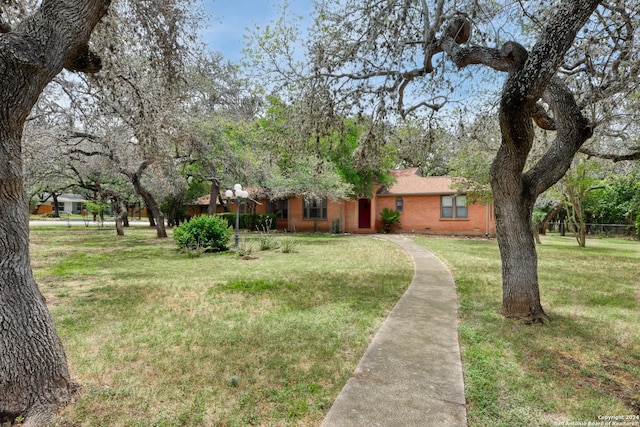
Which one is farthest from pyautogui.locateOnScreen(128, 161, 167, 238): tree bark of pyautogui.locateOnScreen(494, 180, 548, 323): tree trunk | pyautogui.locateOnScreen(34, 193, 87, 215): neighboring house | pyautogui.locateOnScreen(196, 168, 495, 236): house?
pyautogui.locateOnScreen(34, 193, 87, 215): neighboring house

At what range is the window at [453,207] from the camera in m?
22.3

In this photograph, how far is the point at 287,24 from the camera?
787 cm

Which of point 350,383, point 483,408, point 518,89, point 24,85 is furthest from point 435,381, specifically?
point 24,85

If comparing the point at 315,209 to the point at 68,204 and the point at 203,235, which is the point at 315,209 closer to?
the point at 203,235

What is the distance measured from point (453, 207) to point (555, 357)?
64.9 ft

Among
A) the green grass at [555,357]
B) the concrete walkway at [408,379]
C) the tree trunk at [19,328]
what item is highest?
the tree trunk at [19,328]

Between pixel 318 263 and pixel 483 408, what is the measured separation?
7.79 m

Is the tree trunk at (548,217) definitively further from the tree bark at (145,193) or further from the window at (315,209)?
the tree bark at (145,193)

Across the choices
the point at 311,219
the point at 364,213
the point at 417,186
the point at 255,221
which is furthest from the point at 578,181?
the point at 255,221

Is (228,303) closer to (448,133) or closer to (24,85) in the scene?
(24,85)

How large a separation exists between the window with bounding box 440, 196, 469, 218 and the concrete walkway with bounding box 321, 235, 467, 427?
18.4 metres

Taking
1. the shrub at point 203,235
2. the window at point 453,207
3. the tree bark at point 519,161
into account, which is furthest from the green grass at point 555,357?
the window at point 453,207

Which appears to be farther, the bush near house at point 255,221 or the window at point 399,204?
the bush near house at point 255,221

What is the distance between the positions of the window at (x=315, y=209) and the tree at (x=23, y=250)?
70.9 ft
